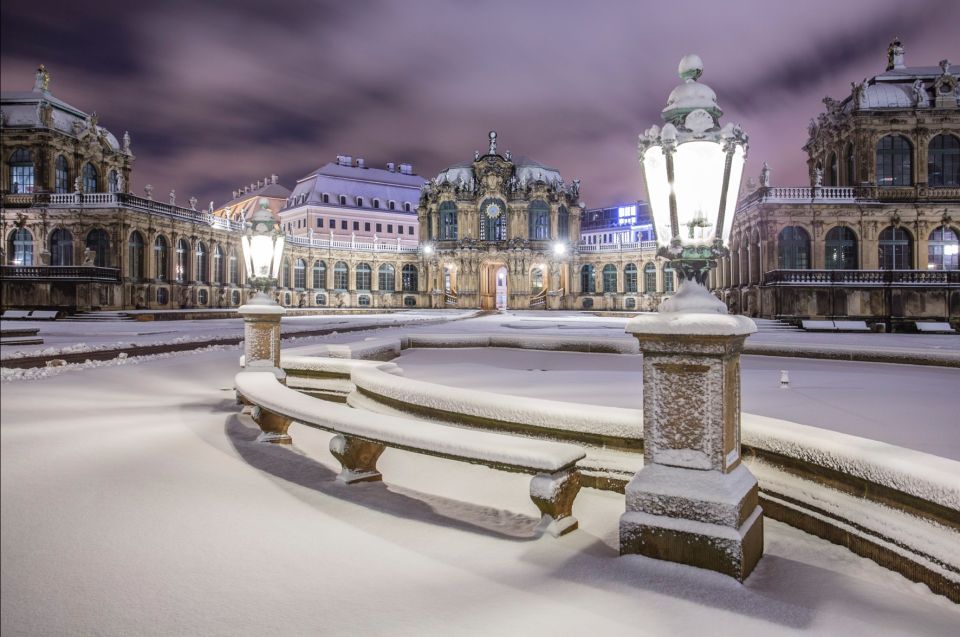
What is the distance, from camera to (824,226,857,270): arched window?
35.8 m

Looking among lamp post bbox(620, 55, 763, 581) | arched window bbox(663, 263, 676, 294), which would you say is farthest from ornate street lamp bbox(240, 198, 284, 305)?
arched window bbox(663, 263, 676, 294)

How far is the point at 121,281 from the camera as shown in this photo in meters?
37.5

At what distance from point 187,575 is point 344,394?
6260 millimetres

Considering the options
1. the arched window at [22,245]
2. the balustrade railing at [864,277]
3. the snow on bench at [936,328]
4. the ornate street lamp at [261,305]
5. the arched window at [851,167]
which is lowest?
the snow on bench at [936,328]

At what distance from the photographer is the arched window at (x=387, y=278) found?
62.6 m

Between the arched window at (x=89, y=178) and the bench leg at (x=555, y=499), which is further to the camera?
the arched window at (x=89, y=178)

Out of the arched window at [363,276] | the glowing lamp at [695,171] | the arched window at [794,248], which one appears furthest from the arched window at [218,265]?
the glowing lamp at [695,171]

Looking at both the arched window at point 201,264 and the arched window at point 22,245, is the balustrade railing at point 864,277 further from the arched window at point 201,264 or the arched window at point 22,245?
the arched window at point 22,245

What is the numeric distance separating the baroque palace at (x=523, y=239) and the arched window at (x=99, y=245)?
0.13 m

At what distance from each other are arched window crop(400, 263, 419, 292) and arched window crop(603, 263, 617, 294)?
19.0 metres

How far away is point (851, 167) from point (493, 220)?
31.5 m

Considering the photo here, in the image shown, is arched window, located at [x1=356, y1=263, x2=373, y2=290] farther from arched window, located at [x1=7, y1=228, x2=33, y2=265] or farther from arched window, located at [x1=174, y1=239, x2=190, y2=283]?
arched window, located at [x1=7, y1=228, x2=33, y2=265]

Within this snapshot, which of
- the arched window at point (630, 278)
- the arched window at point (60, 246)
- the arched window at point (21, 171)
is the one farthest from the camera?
the arched window at point (630, 278)

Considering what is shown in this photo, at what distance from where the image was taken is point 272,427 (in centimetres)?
688
